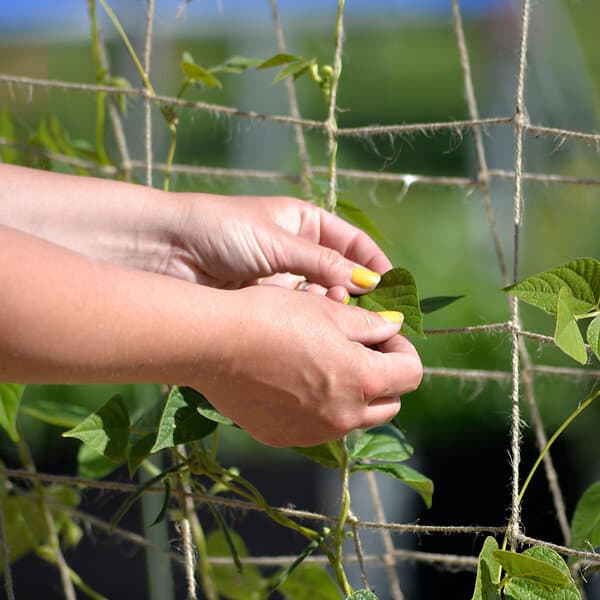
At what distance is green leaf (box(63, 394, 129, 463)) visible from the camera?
0.48 metres

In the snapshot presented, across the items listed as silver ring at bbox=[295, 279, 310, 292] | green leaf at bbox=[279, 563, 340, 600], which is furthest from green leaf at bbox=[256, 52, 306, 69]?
green leaf at bbox=[279, 563, 340, 600]

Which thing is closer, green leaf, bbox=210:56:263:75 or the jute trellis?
the jute trellis

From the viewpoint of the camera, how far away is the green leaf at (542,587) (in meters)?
0.37

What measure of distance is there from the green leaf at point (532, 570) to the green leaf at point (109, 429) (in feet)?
0.75

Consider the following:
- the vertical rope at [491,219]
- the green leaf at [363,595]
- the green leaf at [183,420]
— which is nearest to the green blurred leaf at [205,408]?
the green leaf at [183,420]

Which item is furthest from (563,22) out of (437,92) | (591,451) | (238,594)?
(437,92)

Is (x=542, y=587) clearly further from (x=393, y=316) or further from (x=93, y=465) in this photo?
(x=93, y=465)

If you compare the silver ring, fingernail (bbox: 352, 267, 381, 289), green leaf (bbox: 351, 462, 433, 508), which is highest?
fingernail (bbox: 352, 267, 381, 289)

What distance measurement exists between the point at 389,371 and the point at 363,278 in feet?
0.26

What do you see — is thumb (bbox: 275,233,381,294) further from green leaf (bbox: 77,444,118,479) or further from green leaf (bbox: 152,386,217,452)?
green leaf (bbox: 77,444,118,479)

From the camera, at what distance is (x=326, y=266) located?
448 mm

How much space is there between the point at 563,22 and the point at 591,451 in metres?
2.84

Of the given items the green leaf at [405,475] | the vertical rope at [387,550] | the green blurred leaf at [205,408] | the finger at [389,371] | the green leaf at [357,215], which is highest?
the green leaf at [357,215]

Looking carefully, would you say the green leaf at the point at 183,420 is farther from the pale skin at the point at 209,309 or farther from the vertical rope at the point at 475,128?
the vertical rope at the point at 475,128
